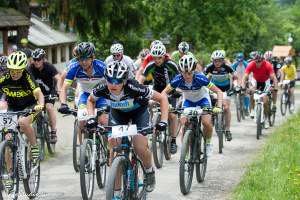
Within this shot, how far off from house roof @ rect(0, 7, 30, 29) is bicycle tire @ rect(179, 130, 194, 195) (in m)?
19.1

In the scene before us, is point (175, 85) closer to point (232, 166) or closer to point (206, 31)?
point (232, 166)

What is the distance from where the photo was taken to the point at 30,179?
8.71 m

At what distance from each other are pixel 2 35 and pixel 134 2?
630 centimetres

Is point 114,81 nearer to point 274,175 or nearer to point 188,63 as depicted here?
point 188,63

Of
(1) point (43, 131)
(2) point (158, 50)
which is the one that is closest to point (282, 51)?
(2) point (158, 50)

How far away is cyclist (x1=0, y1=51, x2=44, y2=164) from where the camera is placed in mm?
8453

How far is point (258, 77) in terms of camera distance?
52.9 feet

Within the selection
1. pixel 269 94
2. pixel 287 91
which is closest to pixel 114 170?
pixel 269 94

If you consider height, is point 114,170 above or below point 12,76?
below

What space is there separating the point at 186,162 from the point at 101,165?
48.4 inches

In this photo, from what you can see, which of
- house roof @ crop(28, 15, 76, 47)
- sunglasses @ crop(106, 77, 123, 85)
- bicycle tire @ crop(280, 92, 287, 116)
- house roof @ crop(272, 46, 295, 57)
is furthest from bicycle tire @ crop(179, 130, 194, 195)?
house roof @ crop(272, 46, 295, 57)

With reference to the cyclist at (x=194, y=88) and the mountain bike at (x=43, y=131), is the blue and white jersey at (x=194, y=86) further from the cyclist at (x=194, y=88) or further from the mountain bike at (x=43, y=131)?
the mountain bike at (x=43, y=131)

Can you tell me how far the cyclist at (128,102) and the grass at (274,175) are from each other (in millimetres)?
1589

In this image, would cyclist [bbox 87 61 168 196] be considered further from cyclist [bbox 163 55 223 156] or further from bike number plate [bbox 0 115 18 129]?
cyclist [bbox 163 55 223 156]
